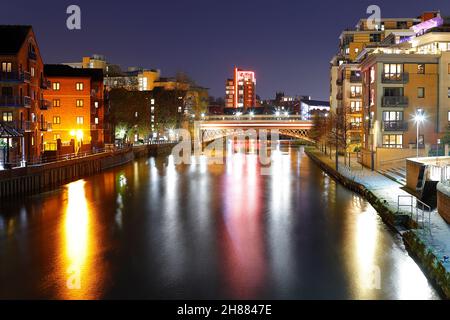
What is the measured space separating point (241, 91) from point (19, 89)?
16062cm

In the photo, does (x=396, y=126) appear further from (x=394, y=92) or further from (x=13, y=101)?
(x=13, y=101)

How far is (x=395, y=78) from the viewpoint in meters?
37.2

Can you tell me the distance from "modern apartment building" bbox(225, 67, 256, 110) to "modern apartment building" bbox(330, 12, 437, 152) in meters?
118

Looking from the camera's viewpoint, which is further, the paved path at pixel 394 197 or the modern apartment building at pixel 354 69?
the modern apartment building at pixel 354 69

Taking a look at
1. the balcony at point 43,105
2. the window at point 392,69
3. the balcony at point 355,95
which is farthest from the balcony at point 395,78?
the balcony at point 43,105

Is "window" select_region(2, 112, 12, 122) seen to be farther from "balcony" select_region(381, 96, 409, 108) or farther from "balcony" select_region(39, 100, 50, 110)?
"balcony" select_region(381, 96, 409, 108)

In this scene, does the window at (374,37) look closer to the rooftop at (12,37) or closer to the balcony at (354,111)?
the balcony at (354,111)

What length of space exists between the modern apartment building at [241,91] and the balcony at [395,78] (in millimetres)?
150628

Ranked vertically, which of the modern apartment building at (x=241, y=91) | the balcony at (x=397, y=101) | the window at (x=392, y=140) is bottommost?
the window at (x=392, y=140)

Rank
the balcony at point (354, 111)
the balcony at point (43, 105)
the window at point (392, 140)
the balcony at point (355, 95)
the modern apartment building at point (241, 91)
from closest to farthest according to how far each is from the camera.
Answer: the window at point (392, 140) < the balcony at point (43, 105) < the balcony at point (354, 111) < the balcony at point (355, 95) < the modern apartment building at point (241, 91)

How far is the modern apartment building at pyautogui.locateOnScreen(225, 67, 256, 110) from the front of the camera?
190 meters

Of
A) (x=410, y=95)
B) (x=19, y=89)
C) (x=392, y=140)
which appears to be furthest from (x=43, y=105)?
(x=410, y=95)

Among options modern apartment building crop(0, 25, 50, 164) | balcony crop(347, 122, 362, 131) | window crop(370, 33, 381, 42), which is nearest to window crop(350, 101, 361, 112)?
balcony crop(347, 122, 362, 131)

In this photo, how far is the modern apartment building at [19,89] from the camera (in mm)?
34406
